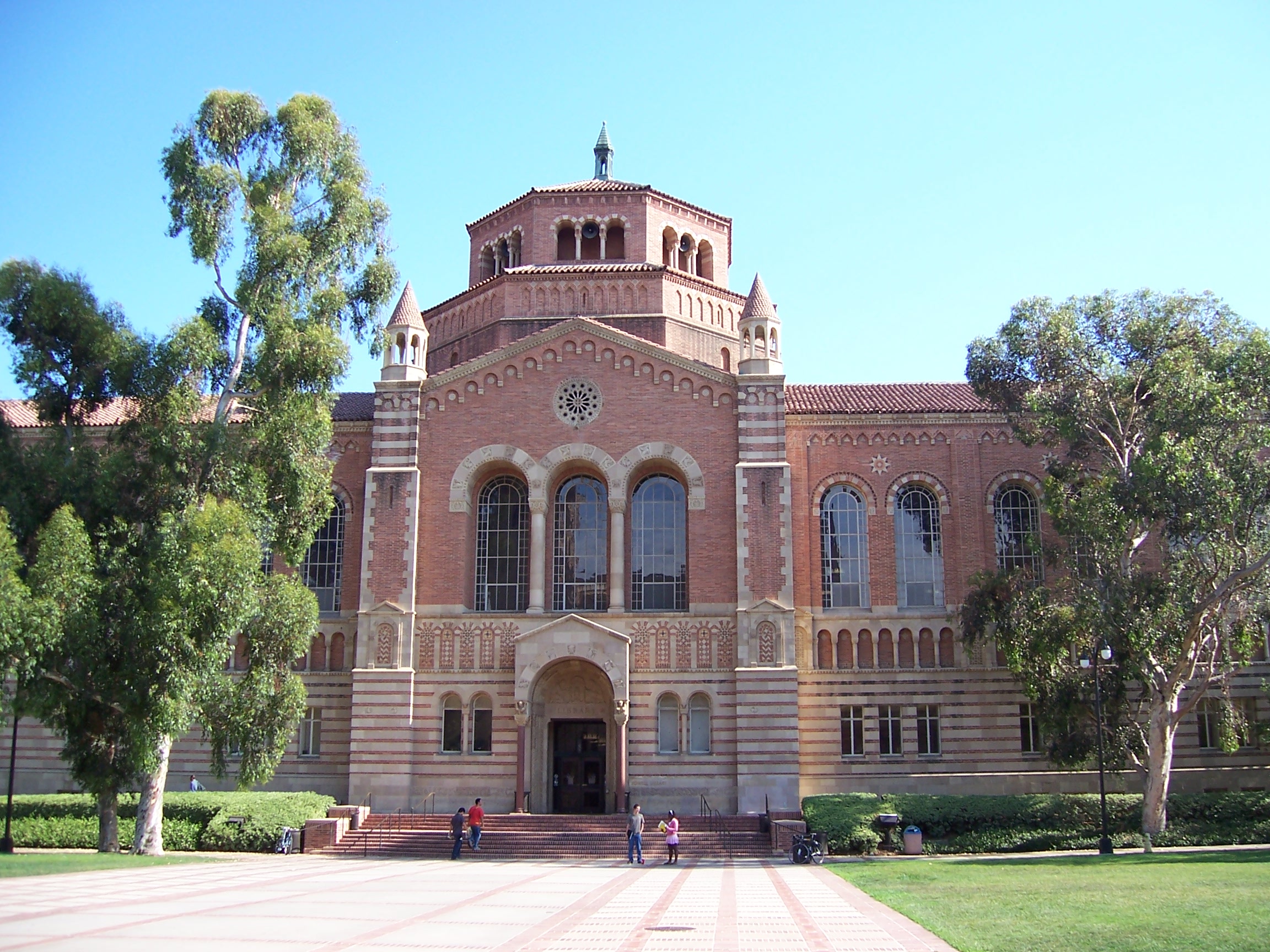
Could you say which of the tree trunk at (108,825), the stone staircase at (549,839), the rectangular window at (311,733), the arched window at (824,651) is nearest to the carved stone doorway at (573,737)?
the stone staircase at (549,839)

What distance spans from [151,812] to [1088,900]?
21925mm

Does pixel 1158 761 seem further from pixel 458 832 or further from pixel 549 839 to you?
pixel 458 832

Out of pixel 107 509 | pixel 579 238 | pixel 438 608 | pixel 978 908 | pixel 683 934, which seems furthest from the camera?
pixel 579 238

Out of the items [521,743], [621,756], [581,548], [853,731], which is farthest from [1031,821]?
[581,548]

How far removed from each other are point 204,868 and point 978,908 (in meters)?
17.3

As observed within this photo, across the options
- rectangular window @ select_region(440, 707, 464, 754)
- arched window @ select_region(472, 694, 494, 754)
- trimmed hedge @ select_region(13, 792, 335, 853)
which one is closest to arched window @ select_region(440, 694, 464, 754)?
rectangular window @ select_region(440, 707, 464, 754)

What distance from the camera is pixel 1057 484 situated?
108ft

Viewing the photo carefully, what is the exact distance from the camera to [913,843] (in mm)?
32281

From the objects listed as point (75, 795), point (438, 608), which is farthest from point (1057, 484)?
point (75, 795)

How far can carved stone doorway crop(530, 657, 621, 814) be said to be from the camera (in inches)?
1508

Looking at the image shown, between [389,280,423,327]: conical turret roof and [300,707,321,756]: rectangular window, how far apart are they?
13.6 metres

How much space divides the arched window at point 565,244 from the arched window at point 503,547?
1068 cm

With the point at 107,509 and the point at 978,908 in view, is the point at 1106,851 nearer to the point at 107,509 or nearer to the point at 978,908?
the point at 978,908

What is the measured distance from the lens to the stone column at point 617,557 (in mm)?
38531
